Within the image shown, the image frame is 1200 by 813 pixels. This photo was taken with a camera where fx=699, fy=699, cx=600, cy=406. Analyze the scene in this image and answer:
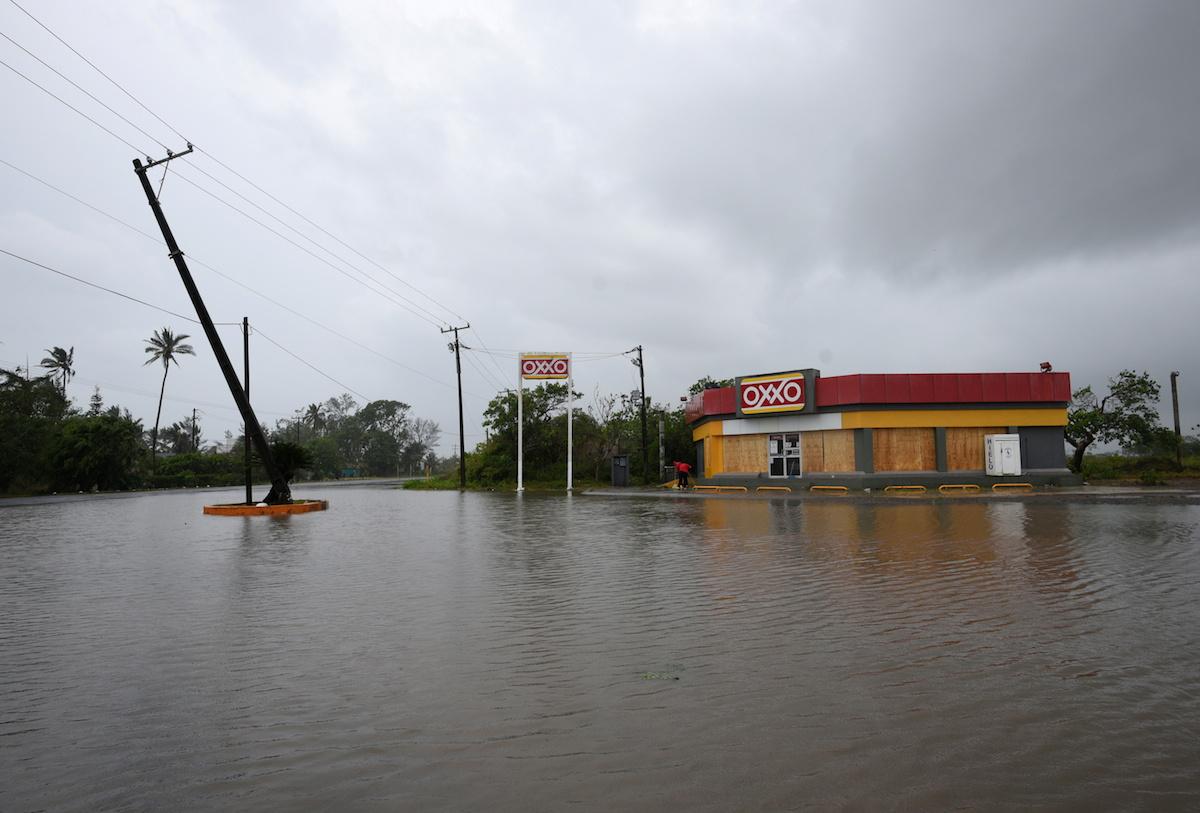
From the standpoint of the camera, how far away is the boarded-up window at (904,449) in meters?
30.7

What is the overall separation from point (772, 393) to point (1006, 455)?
32.8ft

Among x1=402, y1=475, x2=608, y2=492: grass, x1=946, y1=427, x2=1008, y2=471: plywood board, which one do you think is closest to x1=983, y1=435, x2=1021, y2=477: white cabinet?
x1=946, y1=427, x2=1008, y2=471: plywood board

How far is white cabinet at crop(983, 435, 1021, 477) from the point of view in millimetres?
29188

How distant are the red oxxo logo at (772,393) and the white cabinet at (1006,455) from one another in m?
8.08

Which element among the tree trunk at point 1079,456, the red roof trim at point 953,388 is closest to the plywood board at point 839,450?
the red roof trim at point 953,388

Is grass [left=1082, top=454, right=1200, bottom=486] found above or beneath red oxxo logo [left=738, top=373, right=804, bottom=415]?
beneath

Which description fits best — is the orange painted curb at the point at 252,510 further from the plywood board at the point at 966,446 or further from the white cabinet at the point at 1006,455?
the white cabinet at the point at 1006,455

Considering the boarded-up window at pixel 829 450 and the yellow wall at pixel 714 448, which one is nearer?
the boarded-up window at pixel 829 450

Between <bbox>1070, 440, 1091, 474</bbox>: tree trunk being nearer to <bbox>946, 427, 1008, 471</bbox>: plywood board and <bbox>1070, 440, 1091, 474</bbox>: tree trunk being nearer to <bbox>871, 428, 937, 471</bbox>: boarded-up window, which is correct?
<bbox>946, 427, 1008, 471</bbox>: plywood board

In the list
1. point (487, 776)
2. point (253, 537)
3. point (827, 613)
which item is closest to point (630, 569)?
point (827, 613)

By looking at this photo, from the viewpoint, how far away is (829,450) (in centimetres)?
3175

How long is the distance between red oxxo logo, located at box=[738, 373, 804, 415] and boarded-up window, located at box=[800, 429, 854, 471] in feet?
5.50

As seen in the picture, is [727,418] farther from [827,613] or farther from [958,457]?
[827,613]

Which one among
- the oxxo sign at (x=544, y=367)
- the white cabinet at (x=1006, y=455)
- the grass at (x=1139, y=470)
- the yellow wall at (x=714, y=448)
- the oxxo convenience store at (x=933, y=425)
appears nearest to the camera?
the white cabinet at (x=1006, y=455)
